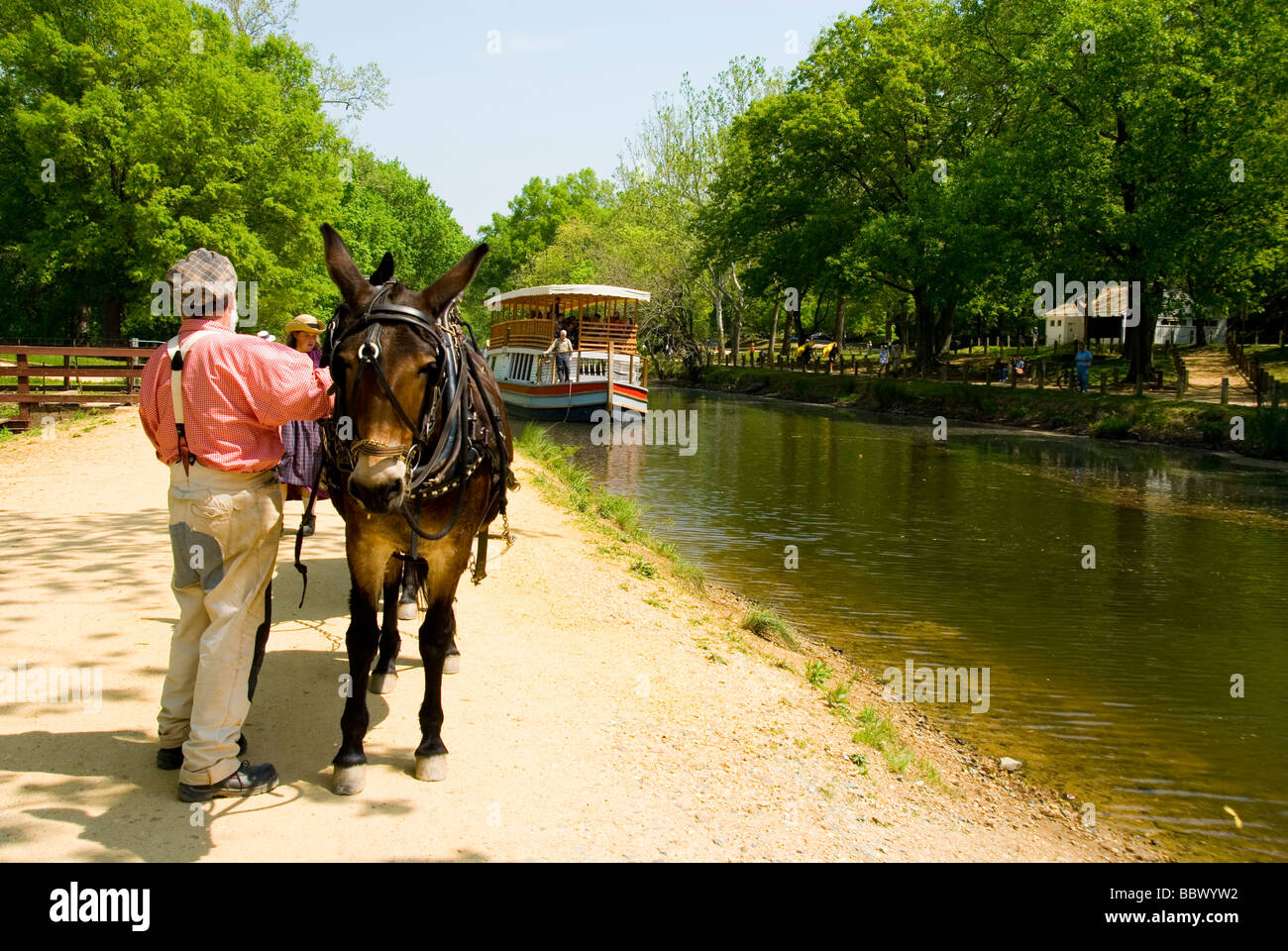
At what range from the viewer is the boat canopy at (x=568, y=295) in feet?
120

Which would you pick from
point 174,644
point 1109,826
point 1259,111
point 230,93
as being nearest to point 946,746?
point 1109,826

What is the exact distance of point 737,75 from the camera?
60.0 metres

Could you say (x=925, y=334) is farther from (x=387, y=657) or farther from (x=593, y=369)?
(x=387, y=657)

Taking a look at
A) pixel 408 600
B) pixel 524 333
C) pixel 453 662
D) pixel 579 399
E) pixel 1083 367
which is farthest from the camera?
pixel 524 333

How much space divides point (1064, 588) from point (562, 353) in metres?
26.2

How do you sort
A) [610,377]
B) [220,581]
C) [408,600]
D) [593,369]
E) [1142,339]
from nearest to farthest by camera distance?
1. [220,581]
2. [408,600]
3. [1142,339]
4. [610,377]
5. [593,369]

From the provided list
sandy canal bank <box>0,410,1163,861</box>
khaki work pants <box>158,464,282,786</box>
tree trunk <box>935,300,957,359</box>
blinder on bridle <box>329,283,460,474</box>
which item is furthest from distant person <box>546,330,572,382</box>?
khaki work pants <box>158,464,282,786</box>

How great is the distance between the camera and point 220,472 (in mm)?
4539

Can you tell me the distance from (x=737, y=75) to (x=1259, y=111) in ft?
116

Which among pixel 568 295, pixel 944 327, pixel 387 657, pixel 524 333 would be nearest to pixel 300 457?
pixel 387 657

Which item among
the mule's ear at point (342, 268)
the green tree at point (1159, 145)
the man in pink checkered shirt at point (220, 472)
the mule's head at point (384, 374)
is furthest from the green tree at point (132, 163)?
the mule's head at point (384, 374)

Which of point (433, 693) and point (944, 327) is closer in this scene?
point (433, 693)

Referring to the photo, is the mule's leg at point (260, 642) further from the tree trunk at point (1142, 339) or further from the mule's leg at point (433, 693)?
the tree trunk at point (1142, 339)
